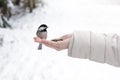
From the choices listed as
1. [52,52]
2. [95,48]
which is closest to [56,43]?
[95,48]

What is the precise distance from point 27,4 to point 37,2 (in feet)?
1.18

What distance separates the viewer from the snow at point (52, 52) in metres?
3.95

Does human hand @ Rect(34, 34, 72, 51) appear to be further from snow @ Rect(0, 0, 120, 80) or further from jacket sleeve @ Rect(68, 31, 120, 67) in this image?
snow @ Rect(0, 0, 120, 80)

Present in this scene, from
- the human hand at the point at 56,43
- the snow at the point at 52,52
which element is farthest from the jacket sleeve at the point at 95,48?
the snow at the point at 52,52

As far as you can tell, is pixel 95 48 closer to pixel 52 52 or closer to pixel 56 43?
pixel 56 43

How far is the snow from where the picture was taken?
13.0 ft

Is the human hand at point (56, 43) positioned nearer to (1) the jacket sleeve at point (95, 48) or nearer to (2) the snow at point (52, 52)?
(1) the jacket sleeve at point (95, 48)

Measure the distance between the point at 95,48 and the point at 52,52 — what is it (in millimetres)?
2800

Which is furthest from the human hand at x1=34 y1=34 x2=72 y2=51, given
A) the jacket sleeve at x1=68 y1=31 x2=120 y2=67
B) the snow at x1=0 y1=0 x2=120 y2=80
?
the snow at x1=0 y1=0 x2=120 y2=80

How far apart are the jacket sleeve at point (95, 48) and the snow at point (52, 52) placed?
1.96 m

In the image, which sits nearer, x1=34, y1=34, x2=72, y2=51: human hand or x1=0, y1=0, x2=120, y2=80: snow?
x1=34, y1=34, x2=72, y2=51: human hand

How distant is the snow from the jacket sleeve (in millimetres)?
1955

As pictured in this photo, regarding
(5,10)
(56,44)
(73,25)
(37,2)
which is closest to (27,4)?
(37,2)

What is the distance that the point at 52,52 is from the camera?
4637 mm
